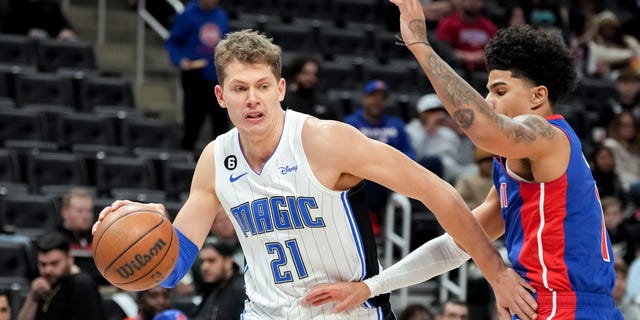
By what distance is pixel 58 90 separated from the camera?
1156 centimetres

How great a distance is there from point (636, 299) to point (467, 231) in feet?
18.8

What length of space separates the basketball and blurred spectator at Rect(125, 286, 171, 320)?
3.73 m

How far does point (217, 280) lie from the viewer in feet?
28.0

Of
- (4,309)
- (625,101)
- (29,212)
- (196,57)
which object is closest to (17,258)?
(29,212)

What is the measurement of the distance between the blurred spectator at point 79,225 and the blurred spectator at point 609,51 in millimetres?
8707

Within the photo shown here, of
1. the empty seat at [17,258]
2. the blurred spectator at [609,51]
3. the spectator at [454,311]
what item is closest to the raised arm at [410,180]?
the spectator at [454,311]

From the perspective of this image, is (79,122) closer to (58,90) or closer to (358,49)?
(58,90)

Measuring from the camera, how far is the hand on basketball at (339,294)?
193 inches

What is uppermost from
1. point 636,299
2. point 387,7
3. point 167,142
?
point 387,7

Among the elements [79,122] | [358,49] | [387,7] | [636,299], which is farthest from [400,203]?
[387,7]

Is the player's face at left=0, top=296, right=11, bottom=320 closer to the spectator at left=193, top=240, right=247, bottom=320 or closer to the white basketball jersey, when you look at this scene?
the spectator at left=193, top=240, right=247, bottom=320

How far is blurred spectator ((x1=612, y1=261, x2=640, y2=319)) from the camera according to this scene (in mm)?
9719

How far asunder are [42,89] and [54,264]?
11.8 ft

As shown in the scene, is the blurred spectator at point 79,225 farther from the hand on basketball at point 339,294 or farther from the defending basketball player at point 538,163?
the defending basketball player at point 538,163
